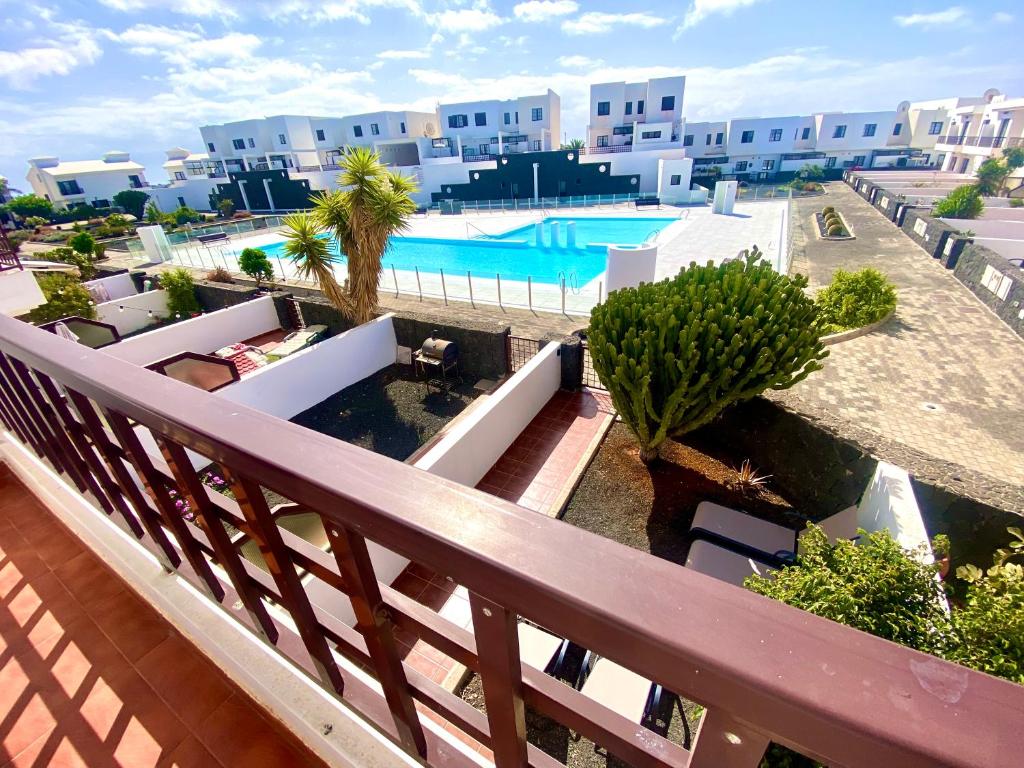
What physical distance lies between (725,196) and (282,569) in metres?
29.4

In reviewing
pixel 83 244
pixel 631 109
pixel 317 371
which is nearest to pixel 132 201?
pixel 83 244

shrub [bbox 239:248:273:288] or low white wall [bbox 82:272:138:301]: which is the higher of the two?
shrub [bbox 239:248:273:288]

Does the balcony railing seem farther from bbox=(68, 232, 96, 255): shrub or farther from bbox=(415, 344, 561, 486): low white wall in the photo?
bbox=(68, 232, 96, 255): shrub

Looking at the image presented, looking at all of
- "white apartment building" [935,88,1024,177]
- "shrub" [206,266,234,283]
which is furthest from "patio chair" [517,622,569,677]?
"white apartment building" [935,88,1024,177]

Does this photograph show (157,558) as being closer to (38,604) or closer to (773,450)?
(38,604)

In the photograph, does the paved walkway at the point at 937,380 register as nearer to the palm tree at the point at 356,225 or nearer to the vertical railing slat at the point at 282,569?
the vertical railing slat at the point at 282,569

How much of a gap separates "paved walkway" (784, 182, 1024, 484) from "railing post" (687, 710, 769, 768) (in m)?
7.68

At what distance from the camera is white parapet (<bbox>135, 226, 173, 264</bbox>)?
20388 mm

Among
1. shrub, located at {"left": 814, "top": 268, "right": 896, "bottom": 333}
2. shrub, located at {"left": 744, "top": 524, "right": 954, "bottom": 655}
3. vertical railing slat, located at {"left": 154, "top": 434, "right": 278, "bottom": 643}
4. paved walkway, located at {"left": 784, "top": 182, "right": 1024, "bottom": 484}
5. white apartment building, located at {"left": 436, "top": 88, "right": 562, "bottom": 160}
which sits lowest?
paved walkway, located at {"left": 784, "top": 182, "right": 1024, "bottom": 484}

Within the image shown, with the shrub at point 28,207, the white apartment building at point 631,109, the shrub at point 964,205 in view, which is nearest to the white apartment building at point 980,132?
the shrub at point 964,205

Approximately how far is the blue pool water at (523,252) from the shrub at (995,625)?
48.1 feet

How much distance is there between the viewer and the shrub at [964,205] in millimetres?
20125

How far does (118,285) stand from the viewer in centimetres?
1670

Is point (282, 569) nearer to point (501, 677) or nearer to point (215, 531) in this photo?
point (215, 531)
